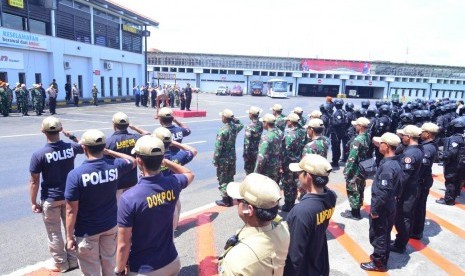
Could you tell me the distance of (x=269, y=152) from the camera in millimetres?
6020

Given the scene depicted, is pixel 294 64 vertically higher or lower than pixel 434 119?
higher

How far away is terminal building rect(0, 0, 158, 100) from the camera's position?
22.6 m

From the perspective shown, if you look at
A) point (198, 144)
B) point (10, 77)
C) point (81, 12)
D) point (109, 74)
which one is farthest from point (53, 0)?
point (198, 144)

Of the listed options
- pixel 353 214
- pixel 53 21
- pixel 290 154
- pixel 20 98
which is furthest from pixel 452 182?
pixel 53 21

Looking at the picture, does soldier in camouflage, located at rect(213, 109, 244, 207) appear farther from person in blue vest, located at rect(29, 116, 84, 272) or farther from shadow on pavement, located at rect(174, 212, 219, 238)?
person in blue vest, located at rect(29, 116, 84, 272)

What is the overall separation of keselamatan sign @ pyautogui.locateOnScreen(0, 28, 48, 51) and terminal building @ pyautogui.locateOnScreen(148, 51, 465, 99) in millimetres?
38982

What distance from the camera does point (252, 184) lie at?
207cm

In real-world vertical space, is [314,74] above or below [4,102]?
above

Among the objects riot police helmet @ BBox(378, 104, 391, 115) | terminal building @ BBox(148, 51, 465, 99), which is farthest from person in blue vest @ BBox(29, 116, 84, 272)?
terminal building @ BBox(148, 51, 465, 99)

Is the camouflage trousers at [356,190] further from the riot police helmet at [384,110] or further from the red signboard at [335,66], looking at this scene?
the red signboard at [335,66]

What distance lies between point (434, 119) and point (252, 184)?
13097 mm

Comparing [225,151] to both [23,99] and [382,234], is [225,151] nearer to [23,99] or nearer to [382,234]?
[382,234]

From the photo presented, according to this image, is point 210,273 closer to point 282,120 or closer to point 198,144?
point 282,120

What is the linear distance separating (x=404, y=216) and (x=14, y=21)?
2743 cm
